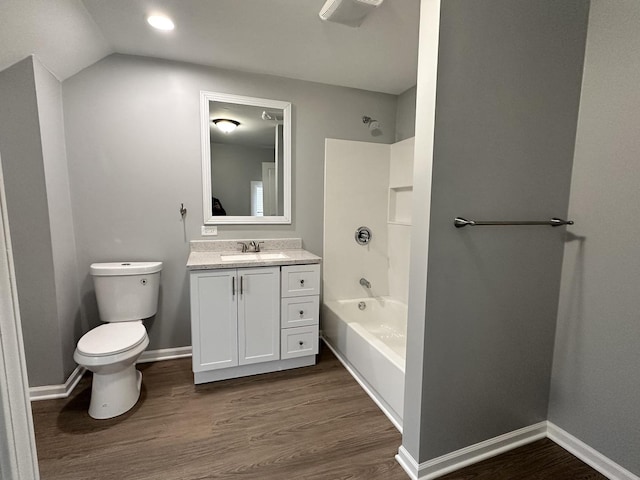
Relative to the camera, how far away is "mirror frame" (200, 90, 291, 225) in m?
2.44

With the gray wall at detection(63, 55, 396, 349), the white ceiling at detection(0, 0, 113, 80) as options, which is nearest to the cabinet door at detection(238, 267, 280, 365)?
the gray wall at detection(63, 55, 396, 349)

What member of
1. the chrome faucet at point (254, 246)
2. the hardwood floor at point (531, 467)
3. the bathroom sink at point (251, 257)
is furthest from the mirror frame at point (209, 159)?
the hardwood floor at point (531, 467)

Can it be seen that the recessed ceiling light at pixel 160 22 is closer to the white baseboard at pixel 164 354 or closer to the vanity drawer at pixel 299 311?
the vanity drawer at pixel 299 311

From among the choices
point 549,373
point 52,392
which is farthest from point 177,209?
point 549,373

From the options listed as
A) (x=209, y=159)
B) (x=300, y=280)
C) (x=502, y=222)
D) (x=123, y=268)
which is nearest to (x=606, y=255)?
(x=502, y=222)

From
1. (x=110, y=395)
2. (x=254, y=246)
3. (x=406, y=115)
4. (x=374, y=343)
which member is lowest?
(x=110, y=395)

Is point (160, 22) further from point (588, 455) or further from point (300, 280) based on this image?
point (588, 455)

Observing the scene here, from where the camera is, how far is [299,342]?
7.91 ft

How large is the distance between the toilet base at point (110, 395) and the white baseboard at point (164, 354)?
606 mm

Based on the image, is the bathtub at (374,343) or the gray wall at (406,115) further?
the gray wall at (406,115)

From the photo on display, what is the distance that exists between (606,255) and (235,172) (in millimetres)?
2469

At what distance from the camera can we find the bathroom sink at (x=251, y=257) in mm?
2301

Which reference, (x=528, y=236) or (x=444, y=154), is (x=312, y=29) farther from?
(x=528, y=236)

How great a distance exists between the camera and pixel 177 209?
246 centimetres
